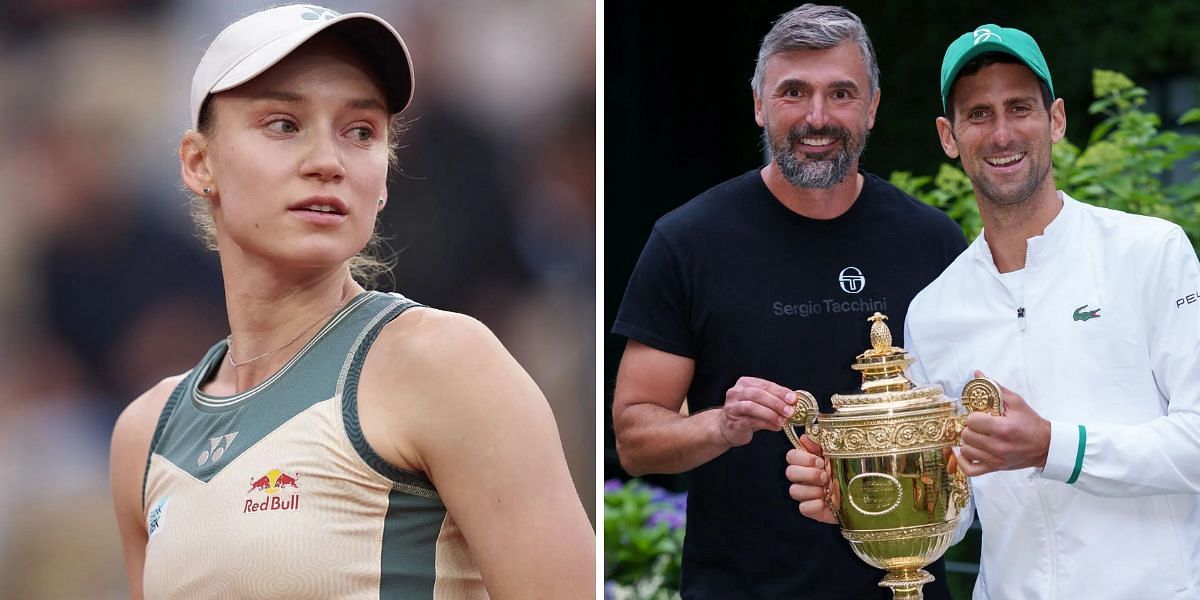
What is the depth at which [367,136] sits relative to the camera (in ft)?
5.60

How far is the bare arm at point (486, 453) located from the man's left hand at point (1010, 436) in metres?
0.54

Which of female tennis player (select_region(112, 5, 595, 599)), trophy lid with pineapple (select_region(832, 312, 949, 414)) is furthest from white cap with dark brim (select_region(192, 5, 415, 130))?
trophy lid with pineapple (select_region(832, 312, 949, 414))

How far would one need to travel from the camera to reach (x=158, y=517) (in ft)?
5.42

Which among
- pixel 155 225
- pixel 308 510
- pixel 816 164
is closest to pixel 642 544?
pixel 155 225

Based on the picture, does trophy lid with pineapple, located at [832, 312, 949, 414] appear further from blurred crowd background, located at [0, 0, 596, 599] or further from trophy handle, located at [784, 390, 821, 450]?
blurred crowd background, located at [0, 0, 596, 599]

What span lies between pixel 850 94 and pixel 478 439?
1.02 meters

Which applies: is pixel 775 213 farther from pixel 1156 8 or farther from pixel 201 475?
pixel 1156 8

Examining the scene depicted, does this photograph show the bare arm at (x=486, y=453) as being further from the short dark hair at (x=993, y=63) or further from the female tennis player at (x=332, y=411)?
the short dark hair at (x=993, y=63)

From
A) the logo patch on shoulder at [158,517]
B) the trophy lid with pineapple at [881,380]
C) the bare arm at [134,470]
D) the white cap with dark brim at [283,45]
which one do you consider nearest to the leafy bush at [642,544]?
the trophy lid with pineapple at [881,380]

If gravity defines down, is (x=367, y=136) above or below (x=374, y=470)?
above

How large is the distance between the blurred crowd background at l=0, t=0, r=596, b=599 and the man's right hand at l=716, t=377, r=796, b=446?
100 centimetres

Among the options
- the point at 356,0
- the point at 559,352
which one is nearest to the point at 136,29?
the point at 356,0

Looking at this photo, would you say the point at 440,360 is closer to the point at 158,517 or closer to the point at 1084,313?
the point at 158,517

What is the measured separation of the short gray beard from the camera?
2.20m
